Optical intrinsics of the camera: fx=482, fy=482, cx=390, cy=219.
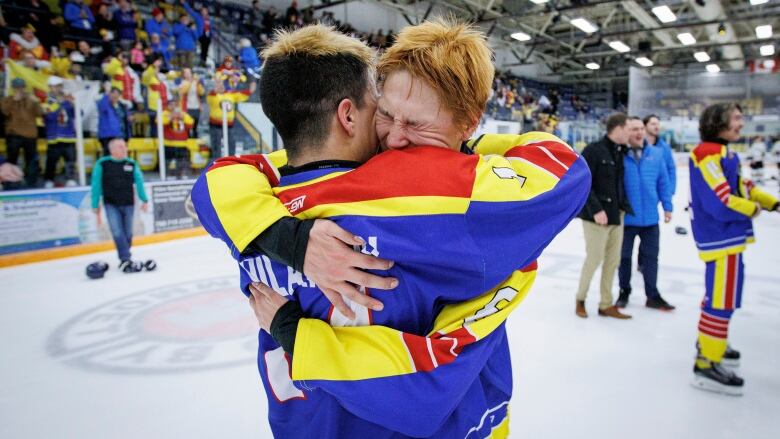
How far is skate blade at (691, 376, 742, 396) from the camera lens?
262 cm

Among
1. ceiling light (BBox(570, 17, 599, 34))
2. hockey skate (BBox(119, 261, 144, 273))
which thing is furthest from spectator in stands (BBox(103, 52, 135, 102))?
ceiling light (BBox(570, 17, 599, 34))

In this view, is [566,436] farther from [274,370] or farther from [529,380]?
[274,370]

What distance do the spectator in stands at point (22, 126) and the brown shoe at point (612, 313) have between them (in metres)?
6.84

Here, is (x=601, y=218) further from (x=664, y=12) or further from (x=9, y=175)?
(x=664, y=12)

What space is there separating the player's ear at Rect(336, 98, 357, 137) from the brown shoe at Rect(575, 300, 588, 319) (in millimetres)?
3562

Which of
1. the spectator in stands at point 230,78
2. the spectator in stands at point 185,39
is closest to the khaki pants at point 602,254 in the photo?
the spectator in stands at point 230,78

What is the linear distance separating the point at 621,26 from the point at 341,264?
22.6 m

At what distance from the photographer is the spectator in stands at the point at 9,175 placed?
236 inches

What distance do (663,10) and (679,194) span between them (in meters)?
4.78

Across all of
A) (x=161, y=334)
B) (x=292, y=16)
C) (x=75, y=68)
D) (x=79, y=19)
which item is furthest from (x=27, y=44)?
(x=292, y=16)

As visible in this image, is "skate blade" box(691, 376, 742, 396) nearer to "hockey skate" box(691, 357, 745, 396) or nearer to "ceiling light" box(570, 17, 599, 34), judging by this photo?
"hockey skate" box(691, 357, 745, 396)

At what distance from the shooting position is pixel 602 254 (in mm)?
3924

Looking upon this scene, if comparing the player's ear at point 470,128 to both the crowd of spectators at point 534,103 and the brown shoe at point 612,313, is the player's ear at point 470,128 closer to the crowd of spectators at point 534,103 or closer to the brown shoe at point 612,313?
the brown shoe at point 612,313

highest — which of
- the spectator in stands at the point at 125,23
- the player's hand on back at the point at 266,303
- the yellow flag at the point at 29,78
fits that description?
the spectator in stands at the point at 125,23
